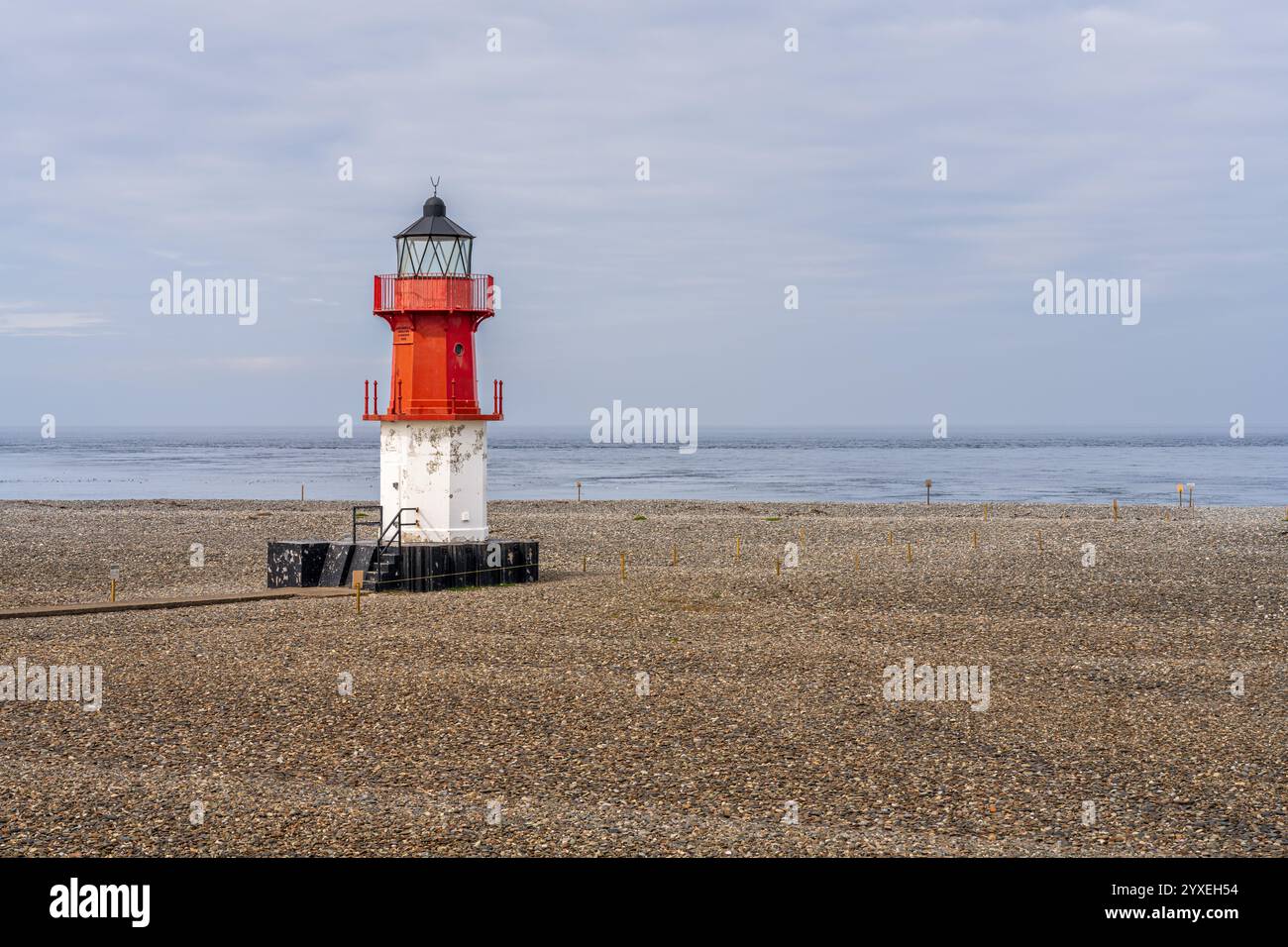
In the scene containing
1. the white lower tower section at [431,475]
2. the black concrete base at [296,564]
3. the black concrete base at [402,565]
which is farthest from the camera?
the white lower tower section at [431,475]

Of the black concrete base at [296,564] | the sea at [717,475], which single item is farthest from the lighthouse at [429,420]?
the sea at [717,475]

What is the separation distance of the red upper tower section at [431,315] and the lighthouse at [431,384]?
0.07 feet

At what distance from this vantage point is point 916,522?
142 ft

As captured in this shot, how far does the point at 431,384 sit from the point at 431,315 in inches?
55.9

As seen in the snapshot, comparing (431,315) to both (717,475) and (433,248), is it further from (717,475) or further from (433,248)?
(717,475)

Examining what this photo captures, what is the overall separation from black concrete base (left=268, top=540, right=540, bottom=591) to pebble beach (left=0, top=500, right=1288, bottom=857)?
2.23ft

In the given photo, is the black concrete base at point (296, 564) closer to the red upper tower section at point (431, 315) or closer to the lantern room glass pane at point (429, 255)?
the red upper tower section at point (431, 315)

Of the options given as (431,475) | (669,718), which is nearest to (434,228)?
(431,475)

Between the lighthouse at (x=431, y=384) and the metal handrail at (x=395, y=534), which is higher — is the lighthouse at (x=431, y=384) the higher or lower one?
the higher one

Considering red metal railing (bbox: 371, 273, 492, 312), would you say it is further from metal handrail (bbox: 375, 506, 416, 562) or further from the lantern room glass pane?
metal handrail (bbox: 375, 506, 416, 562)

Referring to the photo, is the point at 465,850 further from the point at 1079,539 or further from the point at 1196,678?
the point at 1079,539

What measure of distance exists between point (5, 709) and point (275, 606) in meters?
7.52

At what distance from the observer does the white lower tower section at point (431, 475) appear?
79.9ft

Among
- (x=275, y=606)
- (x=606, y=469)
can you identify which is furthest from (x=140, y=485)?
(x=275, y=606)
